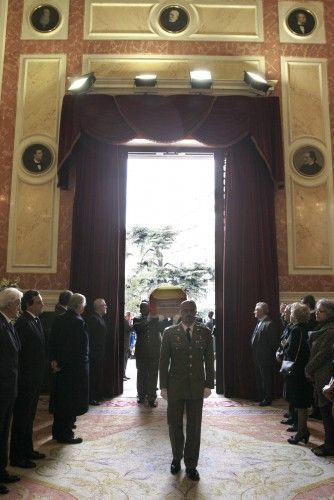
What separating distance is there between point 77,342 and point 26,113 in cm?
464

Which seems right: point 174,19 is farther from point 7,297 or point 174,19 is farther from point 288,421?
point 288,421

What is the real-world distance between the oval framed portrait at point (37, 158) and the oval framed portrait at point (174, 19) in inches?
109

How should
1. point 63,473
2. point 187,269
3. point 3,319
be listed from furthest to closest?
point 187,269 < point 63,473 < point 3,319

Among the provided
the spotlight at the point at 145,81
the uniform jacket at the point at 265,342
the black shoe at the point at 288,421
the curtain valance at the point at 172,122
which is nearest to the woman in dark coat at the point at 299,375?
the black shoe at the point at 288,421

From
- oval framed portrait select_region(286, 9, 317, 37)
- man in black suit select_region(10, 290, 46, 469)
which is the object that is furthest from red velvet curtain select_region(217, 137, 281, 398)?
man in black suit select_region(10, 290, 46, 469)

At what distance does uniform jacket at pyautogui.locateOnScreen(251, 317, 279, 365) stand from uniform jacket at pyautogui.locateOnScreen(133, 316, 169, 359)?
130cm

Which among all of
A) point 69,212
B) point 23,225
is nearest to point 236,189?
point 69,212

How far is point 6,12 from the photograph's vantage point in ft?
25.2

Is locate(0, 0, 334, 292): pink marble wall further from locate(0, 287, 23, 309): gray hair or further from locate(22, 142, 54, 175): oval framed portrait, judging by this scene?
locate(0, 287, 23, 309): gray hair

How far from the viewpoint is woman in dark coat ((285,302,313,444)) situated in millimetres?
4191

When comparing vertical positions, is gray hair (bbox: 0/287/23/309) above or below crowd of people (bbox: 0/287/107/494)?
above

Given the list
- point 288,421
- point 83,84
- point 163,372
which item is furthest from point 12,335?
point 83,84

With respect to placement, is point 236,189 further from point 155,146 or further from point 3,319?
point 3,319

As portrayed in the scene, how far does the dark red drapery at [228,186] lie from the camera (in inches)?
277
